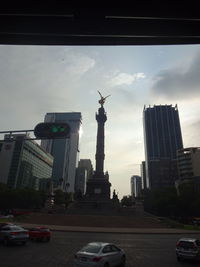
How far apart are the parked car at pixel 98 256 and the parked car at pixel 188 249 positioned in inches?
186

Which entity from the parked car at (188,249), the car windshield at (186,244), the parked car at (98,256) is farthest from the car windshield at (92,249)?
the car windshield at (186,244)

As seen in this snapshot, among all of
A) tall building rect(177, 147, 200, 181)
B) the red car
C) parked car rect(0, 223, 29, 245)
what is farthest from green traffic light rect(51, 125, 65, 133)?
tall building rect(177, 147, 200, 181)

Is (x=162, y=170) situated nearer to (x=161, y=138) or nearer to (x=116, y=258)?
(x=161, y=138)

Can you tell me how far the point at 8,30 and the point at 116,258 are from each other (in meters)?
12.9

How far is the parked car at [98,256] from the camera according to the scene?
9.80 m

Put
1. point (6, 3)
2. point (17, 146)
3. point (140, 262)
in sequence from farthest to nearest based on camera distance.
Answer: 1. point (17, 146)
2. point (140, 262)
3. point (6, 3)

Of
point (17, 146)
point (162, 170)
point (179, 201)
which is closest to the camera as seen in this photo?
point (179, 201)

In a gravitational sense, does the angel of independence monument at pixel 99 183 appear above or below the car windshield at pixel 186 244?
above

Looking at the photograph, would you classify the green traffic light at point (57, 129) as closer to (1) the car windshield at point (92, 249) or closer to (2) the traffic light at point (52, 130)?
(2) the traffic light at point (52, 130)

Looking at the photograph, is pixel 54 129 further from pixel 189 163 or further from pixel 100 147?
pixel 189 163

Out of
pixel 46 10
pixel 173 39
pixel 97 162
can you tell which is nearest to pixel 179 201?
pixel 97 162

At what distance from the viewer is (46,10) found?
31.0 ft

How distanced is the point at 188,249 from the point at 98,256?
278 inches

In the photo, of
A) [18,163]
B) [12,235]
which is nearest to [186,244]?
[12,235]
